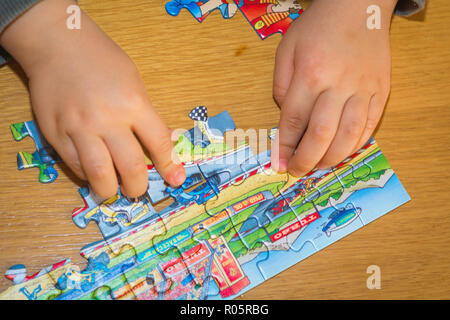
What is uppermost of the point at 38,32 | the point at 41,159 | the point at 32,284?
the point at 38,32

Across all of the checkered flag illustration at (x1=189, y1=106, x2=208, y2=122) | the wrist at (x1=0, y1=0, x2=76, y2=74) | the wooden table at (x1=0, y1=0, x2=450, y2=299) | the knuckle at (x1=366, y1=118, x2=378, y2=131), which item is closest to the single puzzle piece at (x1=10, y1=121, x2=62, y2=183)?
the wooden table at (x1=0, y1=0, x2=450, y2=299)

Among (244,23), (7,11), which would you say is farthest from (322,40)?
(7,11)

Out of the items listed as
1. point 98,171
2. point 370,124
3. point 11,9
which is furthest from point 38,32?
point 370,124

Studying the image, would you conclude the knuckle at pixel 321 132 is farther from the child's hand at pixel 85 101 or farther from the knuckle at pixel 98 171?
the knuckle at pixel 98 171

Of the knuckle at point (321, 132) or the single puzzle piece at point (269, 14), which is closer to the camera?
the knuckle at point (321, 132)

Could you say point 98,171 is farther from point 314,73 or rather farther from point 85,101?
point 314,73

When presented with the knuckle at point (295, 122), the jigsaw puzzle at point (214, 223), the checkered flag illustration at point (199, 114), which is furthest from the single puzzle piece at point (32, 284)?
the knuckle at point (295, 122)

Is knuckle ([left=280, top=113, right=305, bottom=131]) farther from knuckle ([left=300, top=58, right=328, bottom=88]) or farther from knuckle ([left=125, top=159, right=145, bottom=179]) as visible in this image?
knuckle ([left=125, top=159, right=145, bottom=179])
